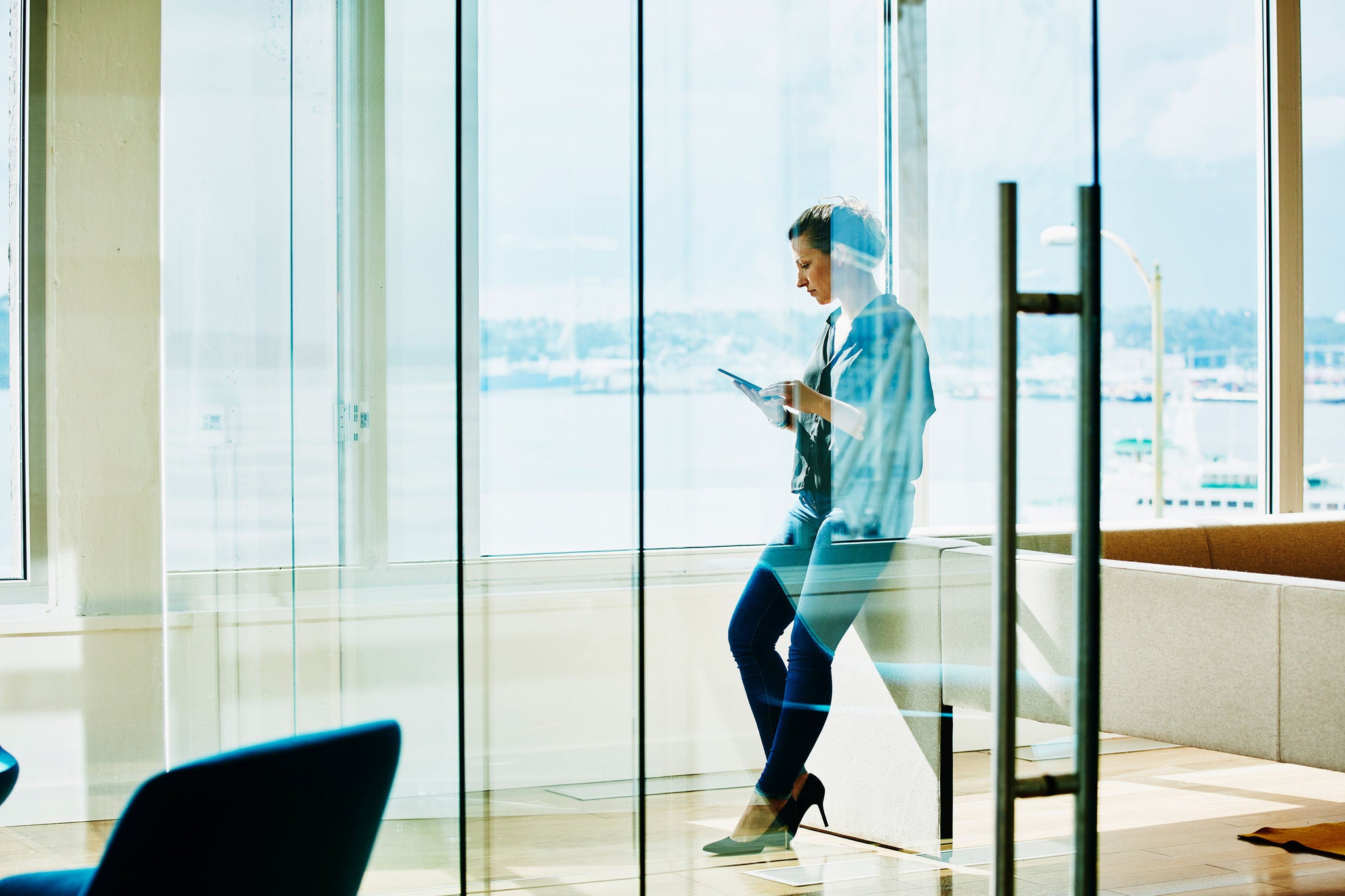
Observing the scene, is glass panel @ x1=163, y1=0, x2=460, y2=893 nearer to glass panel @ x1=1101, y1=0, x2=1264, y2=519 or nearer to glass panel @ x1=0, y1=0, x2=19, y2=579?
glass panel @ x1=0, y1=0, x2=19, y2=579

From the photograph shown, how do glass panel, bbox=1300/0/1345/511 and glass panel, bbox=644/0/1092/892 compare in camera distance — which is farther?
glass panel, bbox=1300/0/1345/511

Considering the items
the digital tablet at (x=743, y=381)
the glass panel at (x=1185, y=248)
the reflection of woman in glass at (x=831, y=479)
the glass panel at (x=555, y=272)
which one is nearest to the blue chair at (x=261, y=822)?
the glass panel at (x=555, y=272)

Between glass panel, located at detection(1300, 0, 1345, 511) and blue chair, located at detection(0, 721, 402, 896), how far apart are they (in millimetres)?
4894

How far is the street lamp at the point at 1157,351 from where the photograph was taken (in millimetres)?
5215

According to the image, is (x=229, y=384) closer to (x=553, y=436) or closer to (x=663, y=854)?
(x=553, y=436)

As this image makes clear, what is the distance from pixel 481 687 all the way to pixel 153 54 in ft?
7.32

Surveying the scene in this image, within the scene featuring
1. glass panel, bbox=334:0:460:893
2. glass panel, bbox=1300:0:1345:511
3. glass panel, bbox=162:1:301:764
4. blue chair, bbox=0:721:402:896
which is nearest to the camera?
Result: blue chair, bbox=0:721:402:896

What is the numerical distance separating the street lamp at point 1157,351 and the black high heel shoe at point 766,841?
363cm

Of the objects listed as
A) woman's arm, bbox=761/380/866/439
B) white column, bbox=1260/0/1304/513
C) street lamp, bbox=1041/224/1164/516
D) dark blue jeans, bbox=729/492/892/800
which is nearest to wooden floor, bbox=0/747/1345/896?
dark blue jeans, bbox=729/492/892/800

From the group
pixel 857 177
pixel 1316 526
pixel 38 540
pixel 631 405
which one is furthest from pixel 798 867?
pixel 1316 526

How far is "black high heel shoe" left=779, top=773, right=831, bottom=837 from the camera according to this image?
211cm

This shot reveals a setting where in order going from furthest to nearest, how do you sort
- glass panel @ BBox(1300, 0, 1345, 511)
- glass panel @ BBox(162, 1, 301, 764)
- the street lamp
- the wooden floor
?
glass panel @ BBox(1300, 0, 1345, 511), the street lamp, glass panel @ BBox(162, 1, 301, 764), the wooden floor

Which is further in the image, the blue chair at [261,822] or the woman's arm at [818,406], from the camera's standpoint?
the woman's arm at [818,406]

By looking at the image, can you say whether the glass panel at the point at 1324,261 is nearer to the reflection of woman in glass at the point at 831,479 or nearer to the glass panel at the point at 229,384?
the reflection of woman in glass at the point at 831,479
